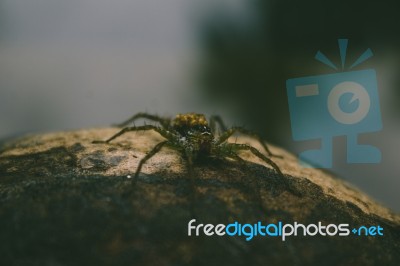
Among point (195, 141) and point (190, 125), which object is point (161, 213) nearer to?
point (195, 141)

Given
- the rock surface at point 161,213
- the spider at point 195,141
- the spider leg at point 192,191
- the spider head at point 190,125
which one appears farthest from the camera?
the spider head at point 190,125

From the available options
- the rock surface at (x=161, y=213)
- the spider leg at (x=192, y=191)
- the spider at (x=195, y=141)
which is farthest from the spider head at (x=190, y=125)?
the spider leg at (x=192, y=191)

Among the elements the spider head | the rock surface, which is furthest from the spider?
the rock surface

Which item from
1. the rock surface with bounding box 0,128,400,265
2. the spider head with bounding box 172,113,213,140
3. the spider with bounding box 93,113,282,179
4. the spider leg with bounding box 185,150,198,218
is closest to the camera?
the rock surface with bounding box 0,128,400,265

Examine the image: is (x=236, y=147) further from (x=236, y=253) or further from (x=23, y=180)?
(x=23, y=180)

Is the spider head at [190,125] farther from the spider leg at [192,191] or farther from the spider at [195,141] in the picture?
the spider leg at [192,191]

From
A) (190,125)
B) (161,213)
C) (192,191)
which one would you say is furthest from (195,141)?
(161,213)

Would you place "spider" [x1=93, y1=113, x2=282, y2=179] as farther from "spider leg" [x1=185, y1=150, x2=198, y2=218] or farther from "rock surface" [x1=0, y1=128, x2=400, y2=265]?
"rock surface" [x1=0, y1=128, x2=400, y2=265]

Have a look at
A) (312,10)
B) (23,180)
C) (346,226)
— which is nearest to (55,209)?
(23,180)

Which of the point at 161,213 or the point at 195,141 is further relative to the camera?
the point at 195,141
